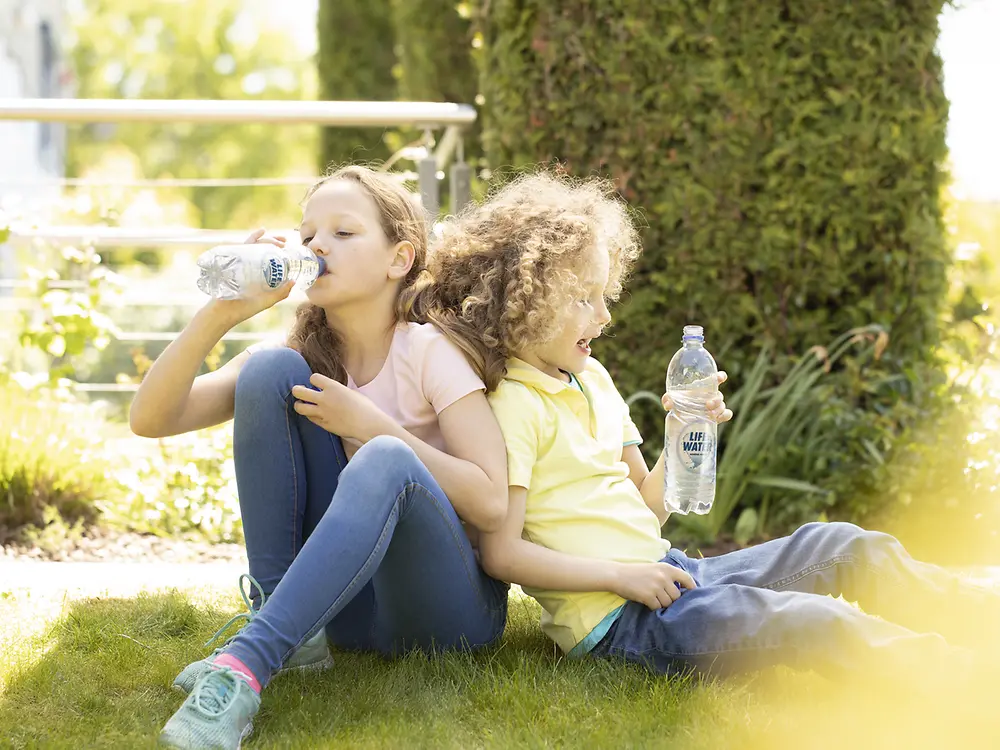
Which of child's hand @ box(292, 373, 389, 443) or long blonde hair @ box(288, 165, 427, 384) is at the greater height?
long blonde hair @ box(288, 165, 427, 384)

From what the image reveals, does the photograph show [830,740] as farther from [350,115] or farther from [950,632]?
[350,115]

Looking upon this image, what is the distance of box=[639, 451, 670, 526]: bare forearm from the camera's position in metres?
2.65

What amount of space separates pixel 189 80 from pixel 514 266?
29.9 m

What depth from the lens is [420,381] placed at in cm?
240

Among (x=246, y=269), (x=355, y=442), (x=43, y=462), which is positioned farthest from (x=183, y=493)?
(x=246, y=269)

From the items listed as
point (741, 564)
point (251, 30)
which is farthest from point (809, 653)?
point (251, 30)

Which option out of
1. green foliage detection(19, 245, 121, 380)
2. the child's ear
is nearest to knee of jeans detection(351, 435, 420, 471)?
the child's ear

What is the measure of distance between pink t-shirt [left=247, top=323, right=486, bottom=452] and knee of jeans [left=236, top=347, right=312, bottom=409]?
134 millimetres

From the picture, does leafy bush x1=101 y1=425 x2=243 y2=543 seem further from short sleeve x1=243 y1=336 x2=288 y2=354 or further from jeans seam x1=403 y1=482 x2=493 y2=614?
jeans seam x1=403 y1=482 x2=493 y2=614

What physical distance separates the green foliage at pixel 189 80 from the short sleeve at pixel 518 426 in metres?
26.9

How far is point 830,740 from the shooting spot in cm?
211

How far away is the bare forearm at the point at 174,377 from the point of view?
2340mm

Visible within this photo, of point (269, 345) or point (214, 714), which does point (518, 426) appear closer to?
point (269, 345)

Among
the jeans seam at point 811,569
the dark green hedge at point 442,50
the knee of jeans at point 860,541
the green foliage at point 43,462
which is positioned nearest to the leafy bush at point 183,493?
the green foliage at point 43,462
